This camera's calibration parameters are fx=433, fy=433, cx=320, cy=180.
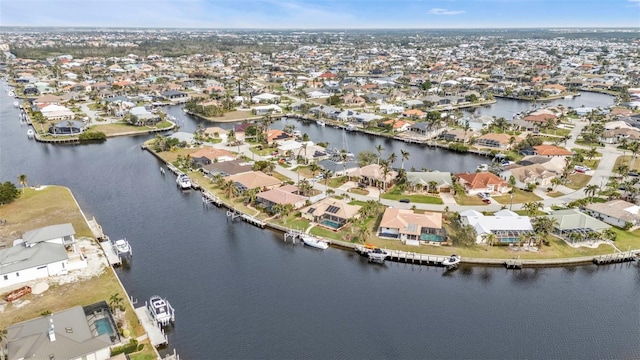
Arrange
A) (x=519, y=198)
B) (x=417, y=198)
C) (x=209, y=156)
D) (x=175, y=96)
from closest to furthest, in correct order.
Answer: (x=417, y=198)
(x=519, y=198)
(x=209, y=156)
(x=175, y=96)

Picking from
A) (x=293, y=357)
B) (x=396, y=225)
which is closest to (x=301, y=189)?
(x=396, y=225)

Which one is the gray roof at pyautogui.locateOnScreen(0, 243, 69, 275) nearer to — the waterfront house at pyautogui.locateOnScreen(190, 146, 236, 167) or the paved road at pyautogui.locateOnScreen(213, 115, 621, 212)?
the waterfront house at pyautogui.locateOnScreen(190, 146, 236, 167)

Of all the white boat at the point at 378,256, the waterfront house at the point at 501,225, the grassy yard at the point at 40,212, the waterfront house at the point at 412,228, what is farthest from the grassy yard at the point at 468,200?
the grassy yard at the point at 40,212

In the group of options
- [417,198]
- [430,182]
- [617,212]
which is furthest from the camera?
[430,182]

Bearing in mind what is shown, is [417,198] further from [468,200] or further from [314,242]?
[314,242]

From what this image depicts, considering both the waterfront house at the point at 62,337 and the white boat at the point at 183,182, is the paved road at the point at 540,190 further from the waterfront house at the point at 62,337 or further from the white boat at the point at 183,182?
the waterfront house at the point at 62,337

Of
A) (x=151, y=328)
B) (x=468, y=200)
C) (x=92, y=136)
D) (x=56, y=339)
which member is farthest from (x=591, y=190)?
(x=92, y=136)

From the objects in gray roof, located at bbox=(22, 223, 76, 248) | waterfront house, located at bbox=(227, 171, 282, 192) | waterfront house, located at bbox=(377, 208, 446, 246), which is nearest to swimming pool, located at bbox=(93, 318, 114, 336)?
gray roof, located at bbox=(22, 223, 76, 248)
